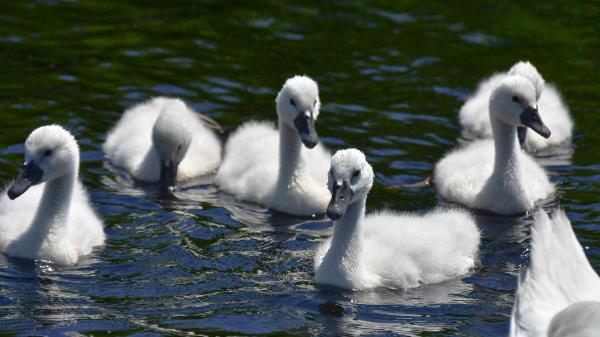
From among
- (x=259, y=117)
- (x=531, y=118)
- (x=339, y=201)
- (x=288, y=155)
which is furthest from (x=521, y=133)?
(x=339, y=201)

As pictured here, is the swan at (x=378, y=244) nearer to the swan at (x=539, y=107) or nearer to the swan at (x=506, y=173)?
the swan at (x=506, y=173)

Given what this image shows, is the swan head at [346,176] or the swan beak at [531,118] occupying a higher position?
the swan beak at [531,118]

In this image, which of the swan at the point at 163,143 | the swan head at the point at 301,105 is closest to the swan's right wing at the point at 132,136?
the swan at the point at 163,143

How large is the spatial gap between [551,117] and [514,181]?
1.77 m

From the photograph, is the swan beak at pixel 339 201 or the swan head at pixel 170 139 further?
the swan head at pixel 170 139

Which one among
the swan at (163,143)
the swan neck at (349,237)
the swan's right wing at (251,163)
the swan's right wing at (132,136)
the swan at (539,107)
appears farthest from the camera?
the swan at (539,107)

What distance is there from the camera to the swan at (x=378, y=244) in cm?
990

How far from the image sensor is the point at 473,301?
385 inches

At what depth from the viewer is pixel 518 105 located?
12.1 meters

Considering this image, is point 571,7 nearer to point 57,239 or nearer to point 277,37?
point 277,37

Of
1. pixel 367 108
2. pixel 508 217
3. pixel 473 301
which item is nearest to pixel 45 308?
pixel 473 301

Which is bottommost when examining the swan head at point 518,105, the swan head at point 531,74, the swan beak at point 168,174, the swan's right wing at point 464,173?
the swan beak at point 168,174

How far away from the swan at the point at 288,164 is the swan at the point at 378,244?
130 cm

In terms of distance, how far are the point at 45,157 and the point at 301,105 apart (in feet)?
7.61
